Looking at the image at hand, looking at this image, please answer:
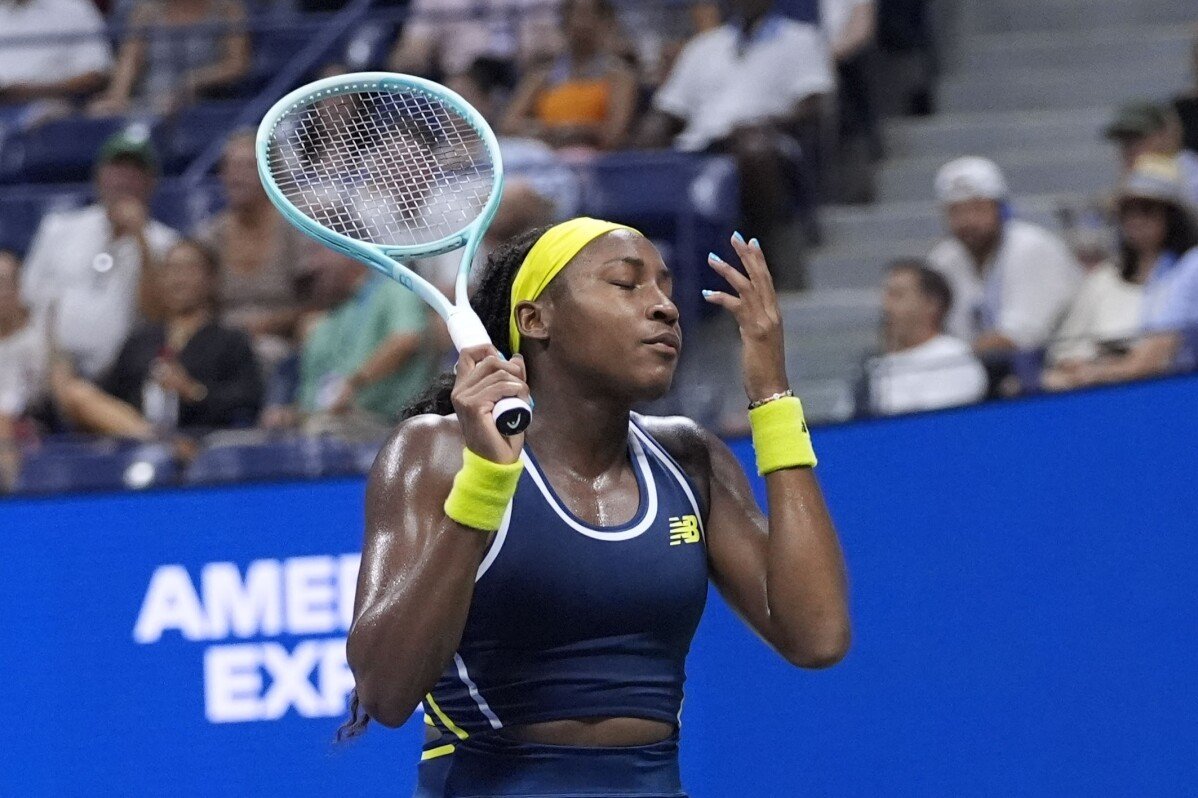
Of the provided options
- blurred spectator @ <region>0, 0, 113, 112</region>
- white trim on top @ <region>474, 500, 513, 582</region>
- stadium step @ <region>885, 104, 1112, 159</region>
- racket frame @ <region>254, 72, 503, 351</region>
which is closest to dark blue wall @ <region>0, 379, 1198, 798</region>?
racket frame @ <region>254, 72, 503, 351</region>

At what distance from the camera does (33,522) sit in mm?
5320

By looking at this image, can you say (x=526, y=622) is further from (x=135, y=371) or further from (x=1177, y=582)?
(x=135, y=371)

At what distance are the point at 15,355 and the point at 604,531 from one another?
13.6ft

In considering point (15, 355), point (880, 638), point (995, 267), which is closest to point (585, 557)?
point (880, 638)

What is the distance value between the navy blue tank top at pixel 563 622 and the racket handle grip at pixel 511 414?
0.26 m

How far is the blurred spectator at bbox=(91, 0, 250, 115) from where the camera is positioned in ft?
27.8

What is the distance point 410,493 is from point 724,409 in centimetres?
262

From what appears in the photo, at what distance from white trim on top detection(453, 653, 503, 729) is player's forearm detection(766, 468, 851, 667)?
43 cm

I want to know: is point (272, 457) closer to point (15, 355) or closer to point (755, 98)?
point (15, 355)

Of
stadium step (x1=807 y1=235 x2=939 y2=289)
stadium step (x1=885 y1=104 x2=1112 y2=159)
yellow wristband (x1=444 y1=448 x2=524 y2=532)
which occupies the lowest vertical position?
yellow wristband (x1=444 y1=448 x2=524 y2=532)

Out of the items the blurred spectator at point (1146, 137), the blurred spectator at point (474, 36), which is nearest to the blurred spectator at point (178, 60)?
the blurred spectator at point (474, 36)

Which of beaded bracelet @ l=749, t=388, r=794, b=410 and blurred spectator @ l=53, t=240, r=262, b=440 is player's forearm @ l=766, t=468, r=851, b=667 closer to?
beaded bracelet @ l=749, t=388, r=794, b=410

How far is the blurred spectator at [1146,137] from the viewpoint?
19.3ft

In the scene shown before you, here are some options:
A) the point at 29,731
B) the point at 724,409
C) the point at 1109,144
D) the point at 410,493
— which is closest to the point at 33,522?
the point at 29,731
